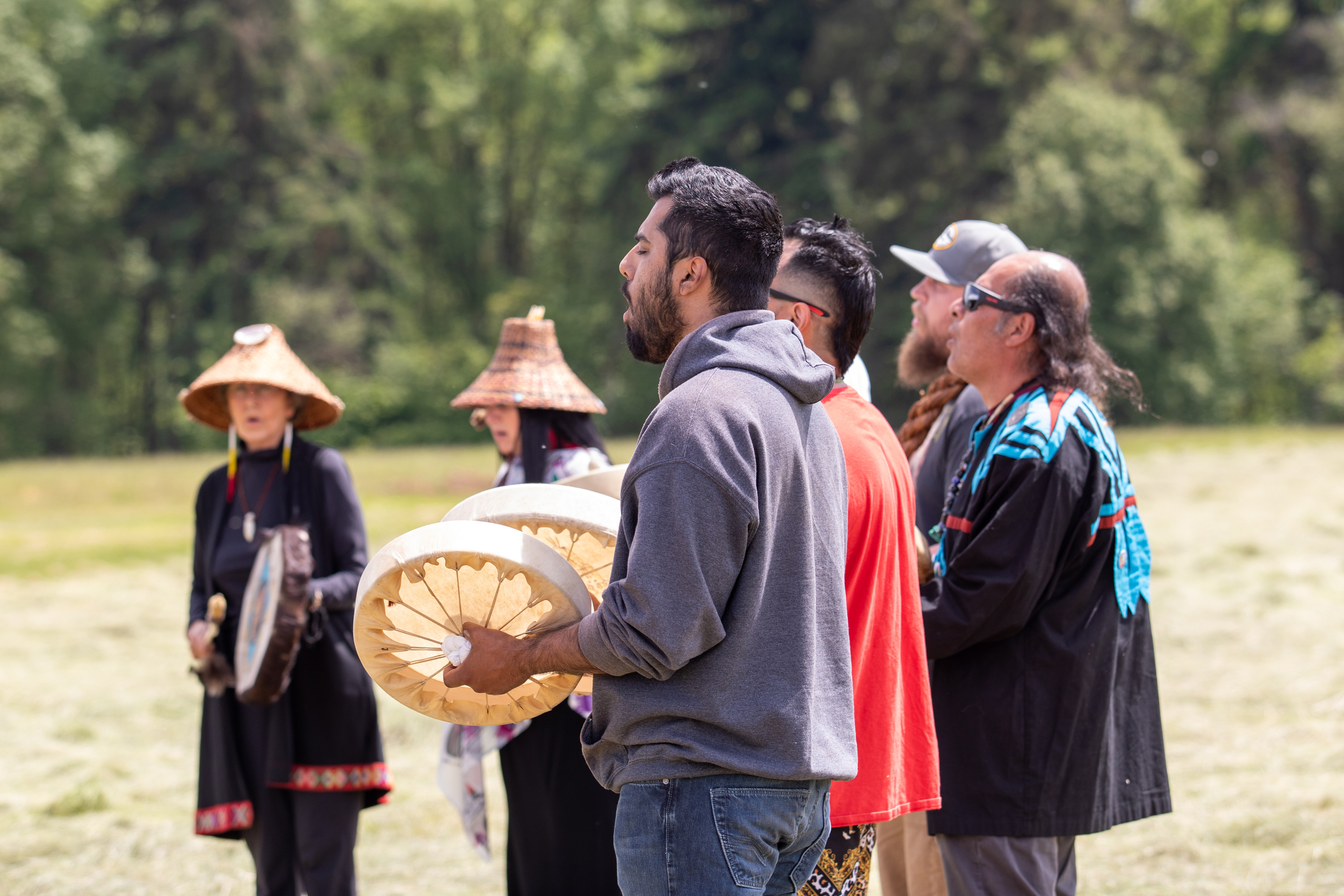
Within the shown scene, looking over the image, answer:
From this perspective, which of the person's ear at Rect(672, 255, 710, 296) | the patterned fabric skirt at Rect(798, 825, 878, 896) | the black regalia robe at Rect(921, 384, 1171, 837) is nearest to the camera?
the person's ear at Rect(672, 255, 710, 296)

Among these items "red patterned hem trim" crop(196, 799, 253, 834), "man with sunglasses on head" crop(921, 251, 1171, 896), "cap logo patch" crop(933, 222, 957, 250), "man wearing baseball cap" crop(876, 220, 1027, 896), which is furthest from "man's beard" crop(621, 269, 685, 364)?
"red patterned hem trim" crop(196, 799, 253, 834)

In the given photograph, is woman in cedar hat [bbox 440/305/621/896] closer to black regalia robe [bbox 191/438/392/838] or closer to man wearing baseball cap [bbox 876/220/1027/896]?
black regalia robe [bbox 191/438/392/838]

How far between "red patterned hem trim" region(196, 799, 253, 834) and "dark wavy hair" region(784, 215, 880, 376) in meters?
2.78

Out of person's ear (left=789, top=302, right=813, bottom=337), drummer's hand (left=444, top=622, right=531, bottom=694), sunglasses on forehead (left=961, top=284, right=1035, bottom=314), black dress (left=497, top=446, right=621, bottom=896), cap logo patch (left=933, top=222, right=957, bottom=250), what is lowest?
black dress (left=497, top=446, right=621, bottom=896)

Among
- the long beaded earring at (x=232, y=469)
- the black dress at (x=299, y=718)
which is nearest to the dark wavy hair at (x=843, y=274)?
the black dress at (x=299, y=718)

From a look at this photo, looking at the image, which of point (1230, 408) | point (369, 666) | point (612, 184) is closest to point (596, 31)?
point (612, 184)

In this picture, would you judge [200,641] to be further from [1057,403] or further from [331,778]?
[1057,403]

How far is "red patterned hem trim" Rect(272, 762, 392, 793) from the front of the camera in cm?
452

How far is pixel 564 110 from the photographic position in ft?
145

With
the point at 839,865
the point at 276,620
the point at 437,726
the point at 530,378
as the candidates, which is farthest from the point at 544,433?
the point at 437,726

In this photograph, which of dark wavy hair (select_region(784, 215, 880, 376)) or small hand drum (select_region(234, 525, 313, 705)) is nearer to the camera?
dark wavy hair (select_region(784, 215, 880, 376))

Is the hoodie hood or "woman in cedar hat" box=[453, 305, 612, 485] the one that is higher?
"woman in cedar hat" box=[453, 305, 612, 485]

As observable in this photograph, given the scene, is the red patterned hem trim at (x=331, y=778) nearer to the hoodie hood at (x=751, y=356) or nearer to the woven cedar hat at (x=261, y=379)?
the woven cedar hat at (x=261, y=379)

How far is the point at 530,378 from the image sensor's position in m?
4.83
